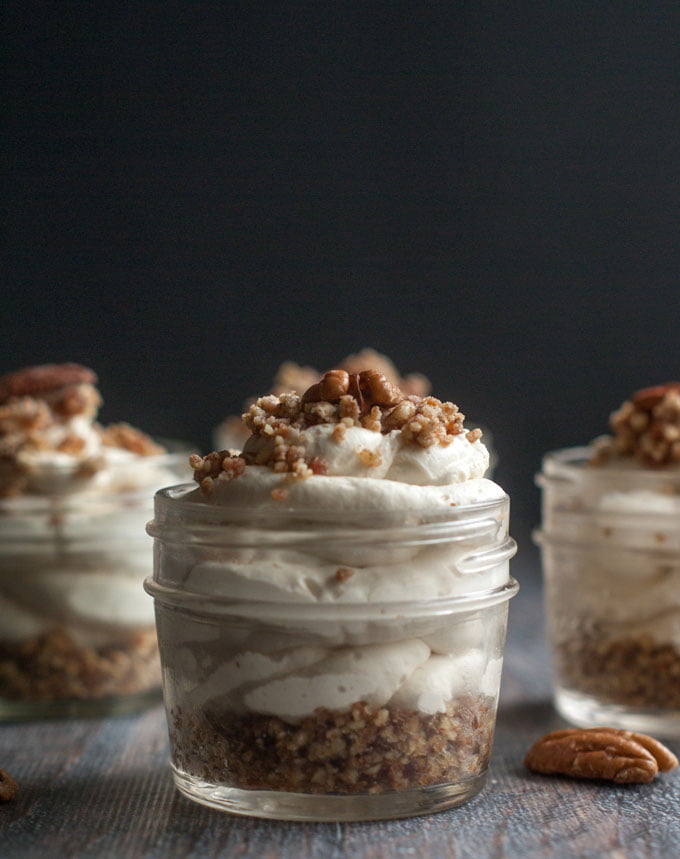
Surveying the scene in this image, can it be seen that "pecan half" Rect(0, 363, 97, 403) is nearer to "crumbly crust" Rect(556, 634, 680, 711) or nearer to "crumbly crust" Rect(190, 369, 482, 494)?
"crumbly crust" Rect(190, 369, 482, 494)

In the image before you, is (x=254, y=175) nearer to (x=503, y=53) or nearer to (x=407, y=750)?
(x=503, y=53)

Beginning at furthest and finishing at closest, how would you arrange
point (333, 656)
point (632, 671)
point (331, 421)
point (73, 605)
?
point (73, 605), point (632, 671), point (331, 421), point (333, 656)

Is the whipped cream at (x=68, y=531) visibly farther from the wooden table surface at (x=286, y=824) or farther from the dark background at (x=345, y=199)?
the dark background at (x=345, y=199)

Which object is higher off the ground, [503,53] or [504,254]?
[503,53]

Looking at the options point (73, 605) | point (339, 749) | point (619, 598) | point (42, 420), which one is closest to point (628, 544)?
point (619, 598)

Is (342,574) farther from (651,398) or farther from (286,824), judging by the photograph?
(651,398)

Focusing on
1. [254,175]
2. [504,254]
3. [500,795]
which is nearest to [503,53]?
[504,254]
